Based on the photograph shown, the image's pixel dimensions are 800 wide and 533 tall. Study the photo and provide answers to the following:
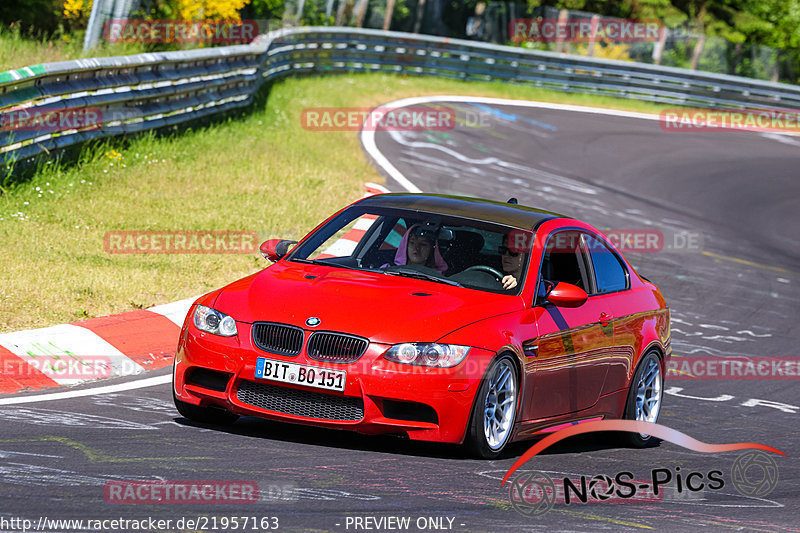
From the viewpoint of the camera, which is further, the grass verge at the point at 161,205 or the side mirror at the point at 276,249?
the grass verge at the point at 161,205

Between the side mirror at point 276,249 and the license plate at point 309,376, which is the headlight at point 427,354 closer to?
the license plate at point 309,376

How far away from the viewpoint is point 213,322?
7.05 m

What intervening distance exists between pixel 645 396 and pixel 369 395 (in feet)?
9.89

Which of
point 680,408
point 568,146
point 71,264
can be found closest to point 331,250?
point 71,264

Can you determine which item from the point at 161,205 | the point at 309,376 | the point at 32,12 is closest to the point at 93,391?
the point at 309,376

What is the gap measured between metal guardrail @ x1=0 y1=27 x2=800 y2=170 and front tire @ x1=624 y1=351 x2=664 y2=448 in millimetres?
7145

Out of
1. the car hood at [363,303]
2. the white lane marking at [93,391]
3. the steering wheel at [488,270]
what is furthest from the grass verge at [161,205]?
the steering wheel at [488,270]

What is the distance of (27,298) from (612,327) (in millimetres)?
4466

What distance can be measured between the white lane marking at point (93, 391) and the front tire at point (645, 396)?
321cm

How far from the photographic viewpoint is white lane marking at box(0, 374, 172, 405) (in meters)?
7.42

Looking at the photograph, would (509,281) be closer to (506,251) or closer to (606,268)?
(506,251)

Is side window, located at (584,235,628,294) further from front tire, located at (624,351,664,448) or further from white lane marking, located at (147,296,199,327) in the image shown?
white lane marking, located at (147,296,199,327)

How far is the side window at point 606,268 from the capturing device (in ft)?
28.0

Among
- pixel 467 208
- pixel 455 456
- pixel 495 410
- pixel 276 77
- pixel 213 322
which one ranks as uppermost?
pixel 467 208
